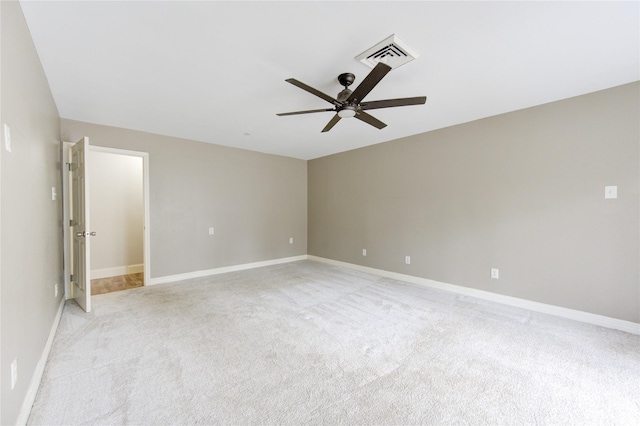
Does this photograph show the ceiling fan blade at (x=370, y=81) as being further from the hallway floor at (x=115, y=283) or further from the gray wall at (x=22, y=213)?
the hallway floor at (x=115, y=283)

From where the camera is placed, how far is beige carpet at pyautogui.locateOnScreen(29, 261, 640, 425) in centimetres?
158

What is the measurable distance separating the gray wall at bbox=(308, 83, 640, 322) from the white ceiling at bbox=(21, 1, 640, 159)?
345mm

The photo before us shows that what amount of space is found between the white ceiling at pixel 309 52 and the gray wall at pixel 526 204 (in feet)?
1.13

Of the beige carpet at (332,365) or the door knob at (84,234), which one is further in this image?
the door knob at (84,234)

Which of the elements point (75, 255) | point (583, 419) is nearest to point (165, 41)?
point (75, 255)

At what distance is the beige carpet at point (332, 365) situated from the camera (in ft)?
5.19

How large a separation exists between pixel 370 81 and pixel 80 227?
3608mm

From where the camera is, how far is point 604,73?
7.98ft

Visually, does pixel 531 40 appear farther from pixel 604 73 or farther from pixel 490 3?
pixel 604 73

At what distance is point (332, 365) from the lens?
80.5 inches

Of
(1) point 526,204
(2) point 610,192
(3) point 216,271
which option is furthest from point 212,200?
(2) point 610,192

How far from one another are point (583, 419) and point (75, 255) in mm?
5056

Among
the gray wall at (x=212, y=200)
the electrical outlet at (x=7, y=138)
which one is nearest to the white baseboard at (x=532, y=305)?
the gray wall at (x=212, y=200)

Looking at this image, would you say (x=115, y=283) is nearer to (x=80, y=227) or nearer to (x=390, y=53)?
(x=80, y=227)
